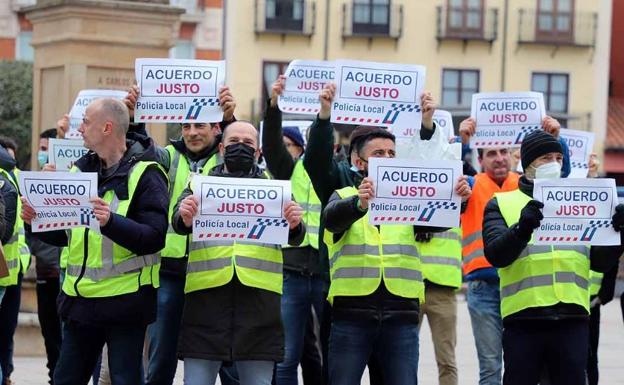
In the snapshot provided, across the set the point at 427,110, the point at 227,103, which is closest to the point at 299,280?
the point at 227,103

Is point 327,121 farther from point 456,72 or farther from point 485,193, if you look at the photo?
point 456,72

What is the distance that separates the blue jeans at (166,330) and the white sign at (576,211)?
211cm

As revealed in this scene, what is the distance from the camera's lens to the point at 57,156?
11305 mm

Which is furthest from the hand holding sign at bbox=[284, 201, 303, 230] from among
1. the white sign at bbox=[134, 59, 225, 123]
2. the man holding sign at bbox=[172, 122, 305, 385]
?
the white sign at bbox=[134, 59, 225, 123]

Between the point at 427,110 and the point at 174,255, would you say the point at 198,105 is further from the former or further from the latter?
the point at 427,110

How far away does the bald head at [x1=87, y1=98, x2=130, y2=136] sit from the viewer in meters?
8.55

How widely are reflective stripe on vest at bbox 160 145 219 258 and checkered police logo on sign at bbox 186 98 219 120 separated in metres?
0.25

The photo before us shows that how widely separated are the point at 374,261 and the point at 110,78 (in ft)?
24.4

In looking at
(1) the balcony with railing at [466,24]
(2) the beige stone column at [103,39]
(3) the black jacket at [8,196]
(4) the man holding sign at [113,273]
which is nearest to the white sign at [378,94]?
(4) the man holding sign at [113,273]

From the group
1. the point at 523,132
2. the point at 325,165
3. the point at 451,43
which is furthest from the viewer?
the point at 451,43

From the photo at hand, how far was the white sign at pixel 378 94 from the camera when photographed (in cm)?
956

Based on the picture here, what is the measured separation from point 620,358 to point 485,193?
266 inches

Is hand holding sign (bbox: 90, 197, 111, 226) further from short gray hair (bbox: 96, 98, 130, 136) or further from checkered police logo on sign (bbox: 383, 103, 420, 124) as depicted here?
checkered police logo on sign (bbox: 383, 103, 420, 124)

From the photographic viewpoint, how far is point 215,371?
859cm
